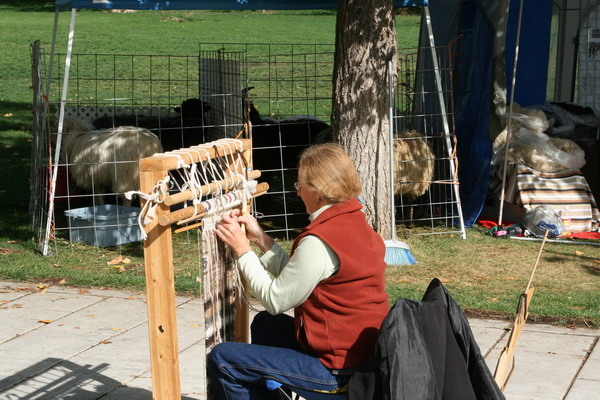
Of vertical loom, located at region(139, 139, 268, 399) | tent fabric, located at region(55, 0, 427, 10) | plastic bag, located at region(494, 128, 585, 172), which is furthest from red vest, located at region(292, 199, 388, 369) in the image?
plastic bag, located at region(494, 128, 585, 172)

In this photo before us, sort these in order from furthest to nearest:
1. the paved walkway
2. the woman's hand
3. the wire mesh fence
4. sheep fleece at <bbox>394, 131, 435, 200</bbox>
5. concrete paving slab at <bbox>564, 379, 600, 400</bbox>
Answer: sheep fleece at <bbox>394, 131, 435, 200</bbox> < the wire mesh fence < the paved walkway < concrete paving slab at <bbox>564, 379, 600, 400</bbox> < the woman's hand

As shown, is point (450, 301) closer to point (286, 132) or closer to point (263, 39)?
point (286, 132)

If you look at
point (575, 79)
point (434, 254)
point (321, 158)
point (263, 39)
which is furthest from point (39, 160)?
point (263, 39)

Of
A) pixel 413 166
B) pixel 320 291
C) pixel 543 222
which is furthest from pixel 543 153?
pixel 320 291

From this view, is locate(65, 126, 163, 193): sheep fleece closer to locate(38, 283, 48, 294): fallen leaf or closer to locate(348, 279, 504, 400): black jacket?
locate(38, 283, 48, 294): fallen leaf

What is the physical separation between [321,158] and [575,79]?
10501mm

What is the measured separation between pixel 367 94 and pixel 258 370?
16.3 ft

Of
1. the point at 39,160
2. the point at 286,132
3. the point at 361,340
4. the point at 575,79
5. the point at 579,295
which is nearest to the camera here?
the point at 361,340

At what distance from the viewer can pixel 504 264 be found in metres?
7.94

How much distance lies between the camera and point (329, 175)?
136 inches

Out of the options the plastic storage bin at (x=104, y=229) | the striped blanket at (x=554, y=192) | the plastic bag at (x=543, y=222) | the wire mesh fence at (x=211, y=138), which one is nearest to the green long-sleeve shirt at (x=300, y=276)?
the wire mesh fence at (x=211, y=138)

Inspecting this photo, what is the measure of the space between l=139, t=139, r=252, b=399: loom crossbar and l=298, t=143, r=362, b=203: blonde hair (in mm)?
424

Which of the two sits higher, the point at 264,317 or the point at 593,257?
the point at 264,317

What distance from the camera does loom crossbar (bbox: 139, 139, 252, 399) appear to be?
3.23 metres
